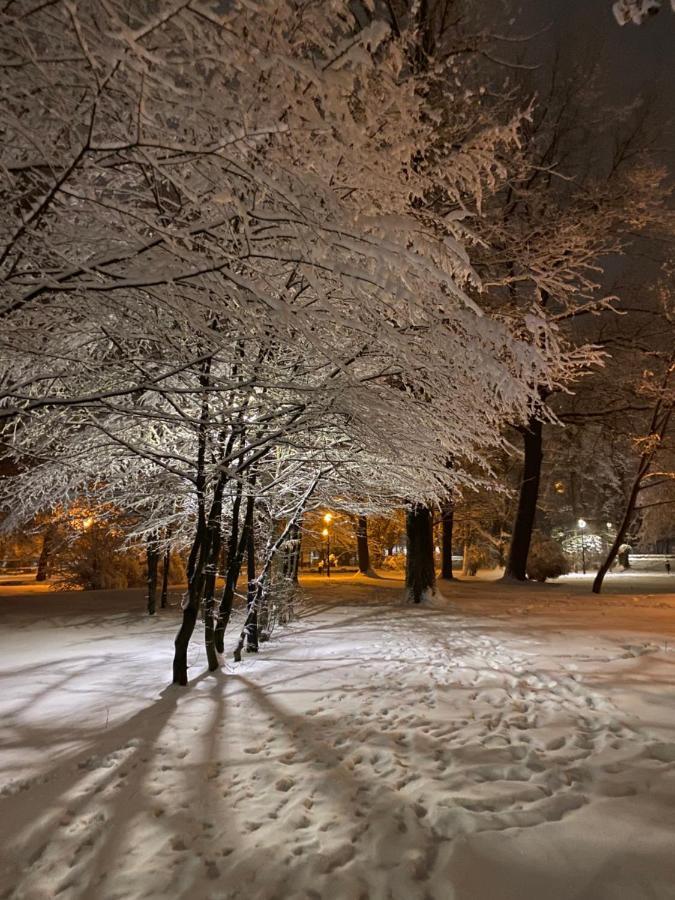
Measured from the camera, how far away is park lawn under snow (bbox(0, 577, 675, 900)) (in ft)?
8.36

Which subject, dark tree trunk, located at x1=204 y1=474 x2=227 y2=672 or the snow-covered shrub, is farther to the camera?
the snow-covered shrub

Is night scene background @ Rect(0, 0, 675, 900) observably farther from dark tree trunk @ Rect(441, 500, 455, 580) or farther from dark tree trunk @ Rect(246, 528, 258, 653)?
dark tree trunk @ Rect(441, 500, 455, 580)

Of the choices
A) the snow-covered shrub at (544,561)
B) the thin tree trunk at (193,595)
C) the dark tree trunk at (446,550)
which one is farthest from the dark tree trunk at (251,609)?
the snow-covered shrub at (544,561)

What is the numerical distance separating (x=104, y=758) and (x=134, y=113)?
4.23 meters

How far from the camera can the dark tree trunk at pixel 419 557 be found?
1250 cm

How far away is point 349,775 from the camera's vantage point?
3.55 meters

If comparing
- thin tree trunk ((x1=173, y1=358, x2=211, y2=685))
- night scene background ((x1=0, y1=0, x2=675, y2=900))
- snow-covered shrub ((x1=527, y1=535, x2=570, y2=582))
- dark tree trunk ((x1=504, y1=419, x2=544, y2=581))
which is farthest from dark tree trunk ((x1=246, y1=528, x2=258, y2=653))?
snow-covered shrub ((x1=527, y1=535, x2=570, y2=582))

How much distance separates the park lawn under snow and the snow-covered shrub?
1531cm

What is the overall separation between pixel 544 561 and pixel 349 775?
818 inches

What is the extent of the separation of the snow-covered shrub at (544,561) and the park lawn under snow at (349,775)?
15.3 meters

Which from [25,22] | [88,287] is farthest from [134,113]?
[88,287]

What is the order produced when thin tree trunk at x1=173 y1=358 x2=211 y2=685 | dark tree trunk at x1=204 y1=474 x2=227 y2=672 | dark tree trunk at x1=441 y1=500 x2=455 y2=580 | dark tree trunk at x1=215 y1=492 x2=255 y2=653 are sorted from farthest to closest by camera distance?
dark tree trunk at x1=441 y1=500 x2=455 y2=580
dark tree trunk at x1=215 y1=492 x2=255 y2=653
dark tree trunk at x1=204 y1=474 x2=227 y2=672
thin tree trunk at x1=173 y1=358 x2=211 y2=685

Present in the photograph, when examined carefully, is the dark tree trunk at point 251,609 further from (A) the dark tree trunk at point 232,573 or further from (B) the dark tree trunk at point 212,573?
(B) the dark tree trunk at point 212,573

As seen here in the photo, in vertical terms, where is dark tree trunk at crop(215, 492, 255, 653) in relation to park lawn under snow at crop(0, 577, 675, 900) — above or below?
above
